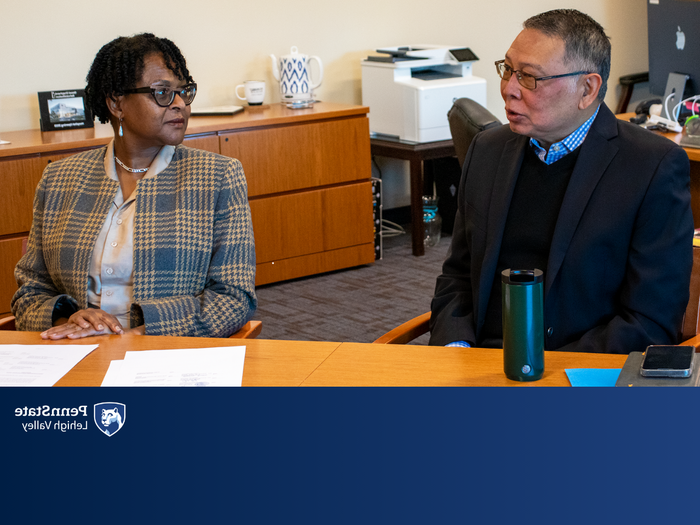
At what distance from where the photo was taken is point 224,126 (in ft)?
13.1

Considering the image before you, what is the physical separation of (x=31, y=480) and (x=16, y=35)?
3740 mm

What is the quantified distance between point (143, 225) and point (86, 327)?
32cm

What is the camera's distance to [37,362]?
60.8 inches

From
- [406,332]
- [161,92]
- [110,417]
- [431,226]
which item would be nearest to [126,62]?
[161,92]

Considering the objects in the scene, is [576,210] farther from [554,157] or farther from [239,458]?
[239,458]

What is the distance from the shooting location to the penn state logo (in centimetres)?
80

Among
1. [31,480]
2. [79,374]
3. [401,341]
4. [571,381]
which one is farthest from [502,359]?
[31,480]

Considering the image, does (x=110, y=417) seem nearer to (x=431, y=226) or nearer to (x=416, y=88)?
(x=416, y=88)

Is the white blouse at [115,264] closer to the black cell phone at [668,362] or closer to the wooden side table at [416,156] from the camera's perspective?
the black cell phone at [668,362]

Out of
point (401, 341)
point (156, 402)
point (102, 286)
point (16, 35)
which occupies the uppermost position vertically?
point (16, 35)

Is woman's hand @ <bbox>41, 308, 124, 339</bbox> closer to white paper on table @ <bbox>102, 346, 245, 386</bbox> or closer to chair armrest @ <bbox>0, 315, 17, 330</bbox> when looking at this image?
white paper on table @ <bbox>102, 346, 245, 386</bbox>

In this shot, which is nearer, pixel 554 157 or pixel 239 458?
pixel 239 458

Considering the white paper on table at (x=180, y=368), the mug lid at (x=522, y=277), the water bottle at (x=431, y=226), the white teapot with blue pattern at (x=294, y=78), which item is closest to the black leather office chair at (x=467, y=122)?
the white teapot with blue pattern at (x=294, y=78)

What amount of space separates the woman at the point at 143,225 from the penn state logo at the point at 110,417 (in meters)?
1.03
